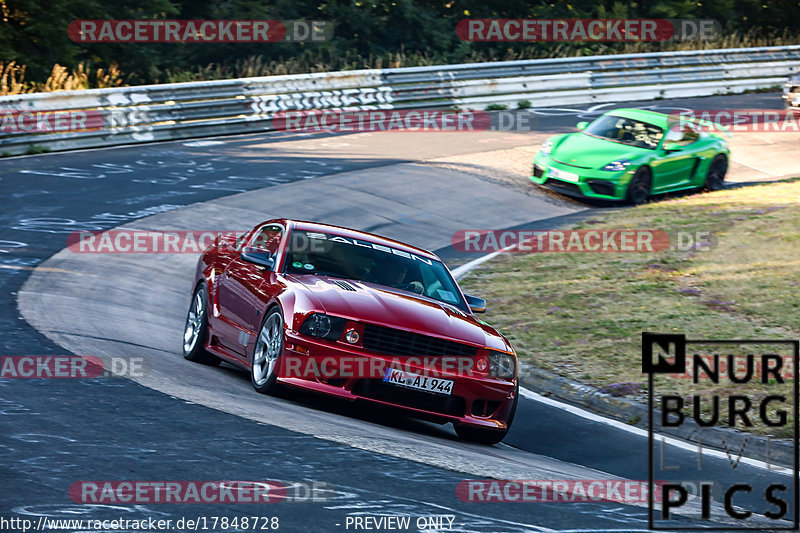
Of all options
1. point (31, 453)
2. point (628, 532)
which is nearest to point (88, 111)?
point (31, 453)

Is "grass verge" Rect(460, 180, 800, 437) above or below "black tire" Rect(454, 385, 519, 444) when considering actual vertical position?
below

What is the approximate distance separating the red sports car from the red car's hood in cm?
1

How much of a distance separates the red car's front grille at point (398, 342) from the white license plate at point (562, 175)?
12.0 metres

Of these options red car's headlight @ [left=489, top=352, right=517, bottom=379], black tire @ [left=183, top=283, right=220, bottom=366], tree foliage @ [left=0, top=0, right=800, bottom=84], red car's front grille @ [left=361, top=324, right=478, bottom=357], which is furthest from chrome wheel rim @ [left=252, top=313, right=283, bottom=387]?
tree foliage @ [left=0, top=0, right=800, bottom=84]

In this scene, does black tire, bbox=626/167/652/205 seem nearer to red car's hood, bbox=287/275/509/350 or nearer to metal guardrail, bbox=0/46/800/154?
metal guardrail, bbox=0/46/800/154

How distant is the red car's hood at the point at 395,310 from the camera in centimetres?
796

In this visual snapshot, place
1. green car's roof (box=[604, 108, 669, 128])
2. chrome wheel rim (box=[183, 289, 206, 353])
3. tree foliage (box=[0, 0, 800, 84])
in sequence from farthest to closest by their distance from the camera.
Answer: tree foliage (box=[0, 0, 800, 84]) < green car's roof (box=[604, 108, 669, 128]) < chrome wheel rim (box=[183, 289, 206, 353])

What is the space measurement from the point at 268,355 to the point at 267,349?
0.06 metres

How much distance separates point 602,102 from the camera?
97.3 feet

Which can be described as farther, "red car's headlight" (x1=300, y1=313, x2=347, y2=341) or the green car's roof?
the green car's roof

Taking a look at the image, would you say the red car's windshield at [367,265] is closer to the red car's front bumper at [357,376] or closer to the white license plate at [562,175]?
the red car's front bumper at [357,376]

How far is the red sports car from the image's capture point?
7.80 m

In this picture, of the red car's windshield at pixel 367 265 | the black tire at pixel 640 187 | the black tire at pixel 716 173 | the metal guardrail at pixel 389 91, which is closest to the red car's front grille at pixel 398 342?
the red car's windshield at pixel 367 265

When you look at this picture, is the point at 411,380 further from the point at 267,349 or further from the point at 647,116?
the point at 647,116
